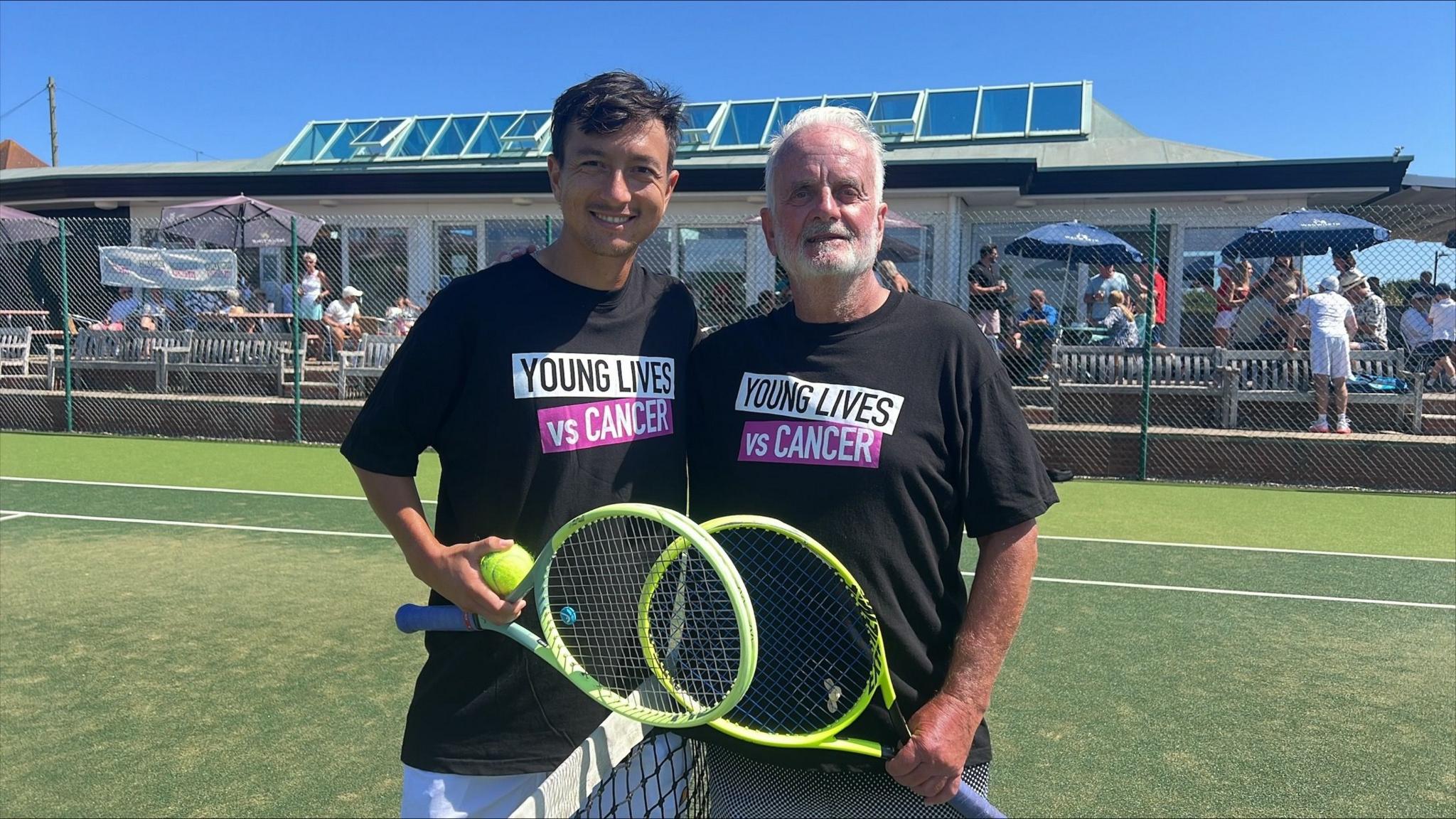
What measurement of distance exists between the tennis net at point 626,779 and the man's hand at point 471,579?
0.29m

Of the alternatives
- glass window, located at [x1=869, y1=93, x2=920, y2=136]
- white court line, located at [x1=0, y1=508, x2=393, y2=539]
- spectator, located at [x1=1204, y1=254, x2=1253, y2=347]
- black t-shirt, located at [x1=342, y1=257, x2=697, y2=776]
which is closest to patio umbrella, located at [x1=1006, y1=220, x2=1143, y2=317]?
A: spectator, located at [x1=1204, y1=254, x2=1253, y2=347]

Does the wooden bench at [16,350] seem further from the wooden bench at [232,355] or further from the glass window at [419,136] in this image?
the glass window at [419,136]

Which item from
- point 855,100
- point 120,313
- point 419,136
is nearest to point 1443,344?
point 855,100

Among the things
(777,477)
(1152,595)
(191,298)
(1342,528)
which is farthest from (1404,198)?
(191,298)

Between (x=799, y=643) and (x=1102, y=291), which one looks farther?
(x=1102, y=291)

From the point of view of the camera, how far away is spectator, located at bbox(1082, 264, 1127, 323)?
13.9m

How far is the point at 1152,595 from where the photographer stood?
6438 mm

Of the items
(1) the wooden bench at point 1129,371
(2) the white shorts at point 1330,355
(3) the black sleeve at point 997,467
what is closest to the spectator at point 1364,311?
(2) the white shorts at point 1330,355

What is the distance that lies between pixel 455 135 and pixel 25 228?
805cm

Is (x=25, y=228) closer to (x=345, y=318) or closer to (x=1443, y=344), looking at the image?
(x=345, y=318)

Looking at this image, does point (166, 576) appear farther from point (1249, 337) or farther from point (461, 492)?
point (1249, 337)

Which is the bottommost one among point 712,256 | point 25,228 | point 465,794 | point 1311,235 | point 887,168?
point 465,794

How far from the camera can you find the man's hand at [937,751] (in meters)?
1.96

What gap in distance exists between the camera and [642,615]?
200cm
